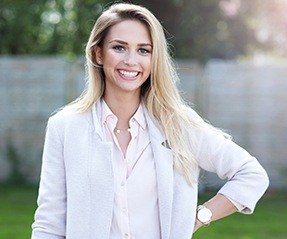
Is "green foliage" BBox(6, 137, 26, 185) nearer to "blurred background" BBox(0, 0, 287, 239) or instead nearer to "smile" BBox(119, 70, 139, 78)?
"blurred background" BBox(0, 0, 287, 239)

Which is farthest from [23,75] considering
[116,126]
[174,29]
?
[116,126]

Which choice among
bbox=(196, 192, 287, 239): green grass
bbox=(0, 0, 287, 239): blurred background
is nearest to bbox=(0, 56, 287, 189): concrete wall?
bbox=(0, 0, 287, 239): blurred background

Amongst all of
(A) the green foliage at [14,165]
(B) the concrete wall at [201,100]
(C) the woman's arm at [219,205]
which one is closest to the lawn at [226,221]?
(A) the green foliage at [14,165]

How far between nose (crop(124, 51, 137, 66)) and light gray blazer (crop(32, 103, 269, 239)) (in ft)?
0.77

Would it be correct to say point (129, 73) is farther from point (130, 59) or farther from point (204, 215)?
point (204, 215)

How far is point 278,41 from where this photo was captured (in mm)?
15250

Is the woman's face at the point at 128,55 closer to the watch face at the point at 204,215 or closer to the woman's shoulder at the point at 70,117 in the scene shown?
the woman's shoulder at the point at 70,117

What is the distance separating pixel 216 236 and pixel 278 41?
7594mm

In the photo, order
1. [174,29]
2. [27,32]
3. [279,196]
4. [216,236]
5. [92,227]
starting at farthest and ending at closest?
[27,32] → [174,29] → [279,196] → [216,236] → [92,227]

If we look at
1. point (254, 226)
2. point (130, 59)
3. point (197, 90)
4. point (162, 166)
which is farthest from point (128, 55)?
point (197, 90)

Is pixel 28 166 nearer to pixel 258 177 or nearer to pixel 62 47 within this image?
pixel 62 47

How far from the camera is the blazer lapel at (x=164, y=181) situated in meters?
3.40

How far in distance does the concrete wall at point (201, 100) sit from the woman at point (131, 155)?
7717 mm

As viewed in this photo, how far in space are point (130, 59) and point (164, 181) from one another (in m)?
0.49
